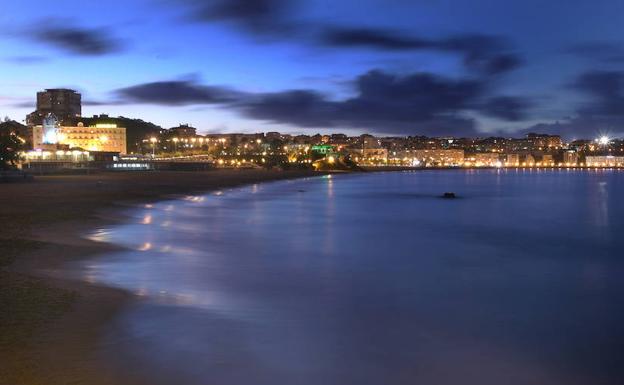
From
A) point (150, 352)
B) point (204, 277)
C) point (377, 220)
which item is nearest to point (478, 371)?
point (150, 352)

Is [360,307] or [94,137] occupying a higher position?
[94,137]

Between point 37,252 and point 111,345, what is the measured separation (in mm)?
6893

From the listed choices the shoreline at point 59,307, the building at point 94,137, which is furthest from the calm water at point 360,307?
the building at point 94,137

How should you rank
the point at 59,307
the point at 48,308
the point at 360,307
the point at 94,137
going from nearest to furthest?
the point at 48,308 → the point at 59,307 → the point at 360,307 → the point at 94,137

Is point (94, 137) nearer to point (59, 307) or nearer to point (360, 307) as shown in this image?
point (59, 307)

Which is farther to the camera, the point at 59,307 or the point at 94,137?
the point at 94,137

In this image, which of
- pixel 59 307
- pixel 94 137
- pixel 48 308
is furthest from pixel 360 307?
pixel 94 137

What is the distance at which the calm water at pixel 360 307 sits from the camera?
6883 mm

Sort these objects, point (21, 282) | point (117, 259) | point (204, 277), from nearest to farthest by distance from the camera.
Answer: point (21, 282) → point (204, 277) → point (117, 259)

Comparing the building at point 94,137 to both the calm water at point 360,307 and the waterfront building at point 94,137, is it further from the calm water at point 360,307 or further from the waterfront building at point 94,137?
the calm water at point 360,307

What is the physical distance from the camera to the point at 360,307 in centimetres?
1001

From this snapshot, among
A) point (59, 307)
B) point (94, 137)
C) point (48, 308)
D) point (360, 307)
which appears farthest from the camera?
point (94, 137)

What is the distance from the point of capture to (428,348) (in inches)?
307

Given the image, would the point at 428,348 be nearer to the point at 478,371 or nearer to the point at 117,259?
the point at 478,371
